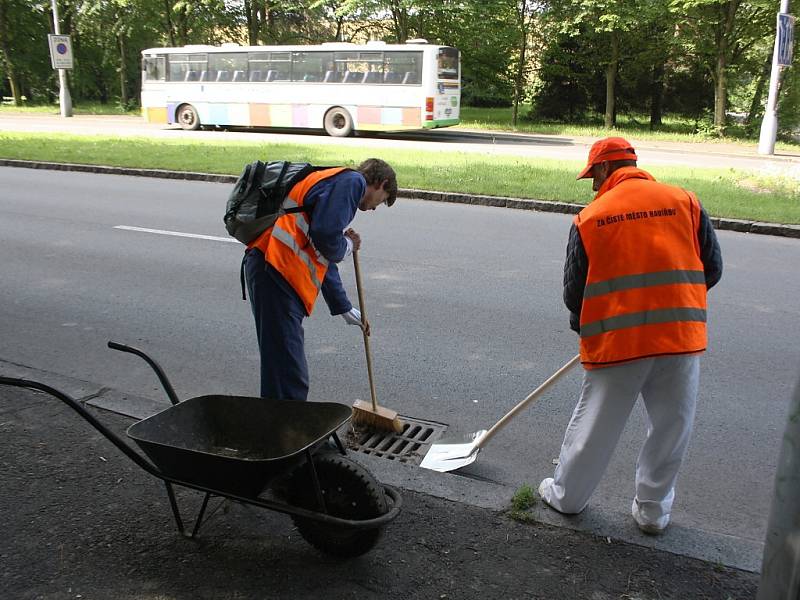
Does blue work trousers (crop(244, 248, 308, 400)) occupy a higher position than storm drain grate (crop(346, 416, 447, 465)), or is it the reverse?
blue work trousers (crop(244, 248, 308, 400))

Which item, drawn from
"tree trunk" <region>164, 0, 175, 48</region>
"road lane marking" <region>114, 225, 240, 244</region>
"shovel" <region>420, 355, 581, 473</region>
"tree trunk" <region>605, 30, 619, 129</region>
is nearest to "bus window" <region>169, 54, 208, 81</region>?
"tree trunk" <region>164, 0, 175, 48</region>

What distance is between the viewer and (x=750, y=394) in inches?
181

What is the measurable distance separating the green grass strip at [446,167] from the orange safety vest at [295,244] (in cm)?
825

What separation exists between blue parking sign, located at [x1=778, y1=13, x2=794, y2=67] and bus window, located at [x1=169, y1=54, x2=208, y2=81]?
18.2 metres

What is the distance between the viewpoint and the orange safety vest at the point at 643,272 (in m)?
2.77

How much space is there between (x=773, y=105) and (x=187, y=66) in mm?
19304

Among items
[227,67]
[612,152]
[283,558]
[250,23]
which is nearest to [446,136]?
[227,67]

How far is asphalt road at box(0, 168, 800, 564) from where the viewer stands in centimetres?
395

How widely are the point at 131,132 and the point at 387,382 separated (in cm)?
2122

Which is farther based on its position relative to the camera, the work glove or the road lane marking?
the road lane marking

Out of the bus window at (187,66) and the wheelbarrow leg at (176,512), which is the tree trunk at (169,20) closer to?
the bus window at (187,66)

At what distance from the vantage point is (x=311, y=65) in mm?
23578

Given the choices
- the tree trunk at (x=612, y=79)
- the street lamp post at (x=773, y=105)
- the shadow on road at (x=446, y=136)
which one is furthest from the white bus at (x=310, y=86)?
the street lamp post at (x=773, y=105)

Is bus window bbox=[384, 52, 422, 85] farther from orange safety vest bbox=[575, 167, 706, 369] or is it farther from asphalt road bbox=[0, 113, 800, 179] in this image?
orange safety vest bbox=[575, 167, 706, 369]
